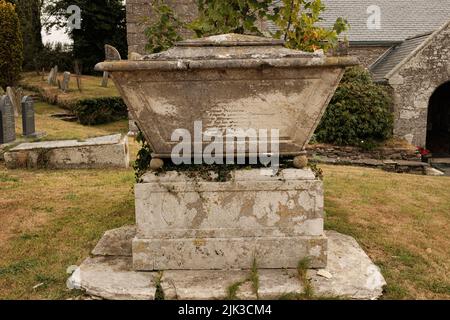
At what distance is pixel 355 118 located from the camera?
481 inches

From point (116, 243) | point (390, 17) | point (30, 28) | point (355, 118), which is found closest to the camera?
point (116, 243)

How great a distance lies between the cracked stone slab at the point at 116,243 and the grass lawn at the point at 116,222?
6.0 inches

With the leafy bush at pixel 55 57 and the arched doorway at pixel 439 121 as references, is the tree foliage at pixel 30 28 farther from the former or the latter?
the arched doorway at pixel 439 121

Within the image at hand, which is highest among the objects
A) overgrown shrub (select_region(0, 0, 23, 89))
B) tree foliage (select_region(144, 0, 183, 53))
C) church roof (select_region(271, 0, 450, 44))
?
church roof (select_region(271, 0, 450, 44))

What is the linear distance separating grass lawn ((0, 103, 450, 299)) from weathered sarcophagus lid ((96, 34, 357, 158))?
1.41m

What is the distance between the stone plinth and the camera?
8.10 m

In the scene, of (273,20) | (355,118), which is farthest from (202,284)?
(355,118)

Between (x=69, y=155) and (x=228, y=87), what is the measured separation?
5.46 m

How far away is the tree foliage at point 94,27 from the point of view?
2725 centimetres

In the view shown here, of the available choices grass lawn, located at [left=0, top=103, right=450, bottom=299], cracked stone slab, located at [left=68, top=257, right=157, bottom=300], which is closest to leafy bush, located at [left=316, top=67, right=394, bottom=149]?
A: grass lawn, located at [left=0, top=103, right=450, bottom=299]

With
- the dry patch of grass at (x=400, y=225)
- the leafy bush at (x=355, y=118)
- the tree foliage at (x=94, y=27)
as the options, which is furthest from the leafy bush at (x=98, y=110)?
the dry patch of grass at (x=400, y=225)

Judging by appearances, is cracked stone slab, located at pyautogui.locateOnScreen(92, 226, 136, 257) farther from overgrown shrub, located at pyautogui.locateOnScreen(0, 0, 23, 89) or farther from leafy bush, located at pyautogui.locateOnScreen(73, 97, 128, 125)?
leafy bush, located at pyautogui.locateOnScreen(73, 97, 128, 125)

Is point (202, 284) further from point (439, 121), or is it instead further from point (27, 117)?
point (439, 121)

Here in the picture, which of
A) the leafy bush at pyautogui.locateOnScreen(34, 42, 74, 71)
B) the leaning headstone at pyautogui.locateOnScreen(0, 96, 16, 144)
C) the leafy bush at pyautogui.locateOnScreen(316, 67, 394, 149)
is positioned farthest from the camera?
the leafy bush at pyautogui.locateOnScreen(34, 42, 74, 71)
